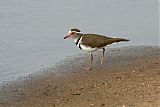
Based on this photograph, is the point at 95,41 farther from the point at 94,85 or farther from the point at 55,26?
the point at 55,26

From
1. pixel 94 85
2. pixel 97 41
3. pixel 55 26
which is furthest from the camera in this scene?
pixel 55 26

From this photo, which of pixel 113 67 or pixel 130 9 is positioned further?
pixel 130 9

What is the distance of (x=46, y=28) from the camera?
1410cm

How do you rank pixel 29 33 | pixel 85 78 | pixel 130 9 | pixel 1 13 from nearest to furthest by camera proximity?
1. pixel 85 78
2. pixel 29 33
3. pixel 1 13
4. pixel 130 9

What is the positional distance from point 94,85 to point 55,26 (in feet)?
17.9

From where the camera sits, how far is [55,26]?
1423cm

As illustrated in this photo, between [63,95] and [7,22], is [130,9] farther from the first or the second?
[63,95]

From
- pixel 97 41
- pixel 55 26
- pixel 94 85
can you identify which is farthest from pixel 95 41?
pixel 55 26

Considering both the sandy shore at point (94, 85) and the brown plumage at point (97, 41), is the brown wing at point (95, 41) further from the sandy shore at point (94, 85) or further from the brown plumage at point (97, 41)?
the sandy shore at point (94, 85)

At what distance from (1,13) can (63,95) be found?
23.6 ft

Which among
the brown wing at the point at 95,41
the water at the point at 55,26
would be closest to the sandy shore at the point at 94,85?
the brown wing at the point at 95,41

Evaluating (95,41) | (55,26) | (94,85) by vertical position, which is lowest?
(94,85)

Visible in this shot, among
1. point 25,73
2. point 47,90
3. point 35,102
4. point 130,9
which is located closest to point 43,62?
point 25,73

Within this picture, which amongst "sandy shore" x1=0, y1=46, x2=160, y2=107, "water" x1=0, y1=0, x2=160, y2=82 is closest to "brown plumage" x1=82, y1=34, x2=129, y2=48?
"sandy shore" x1=0, y1=46, x2=160, y2=107
